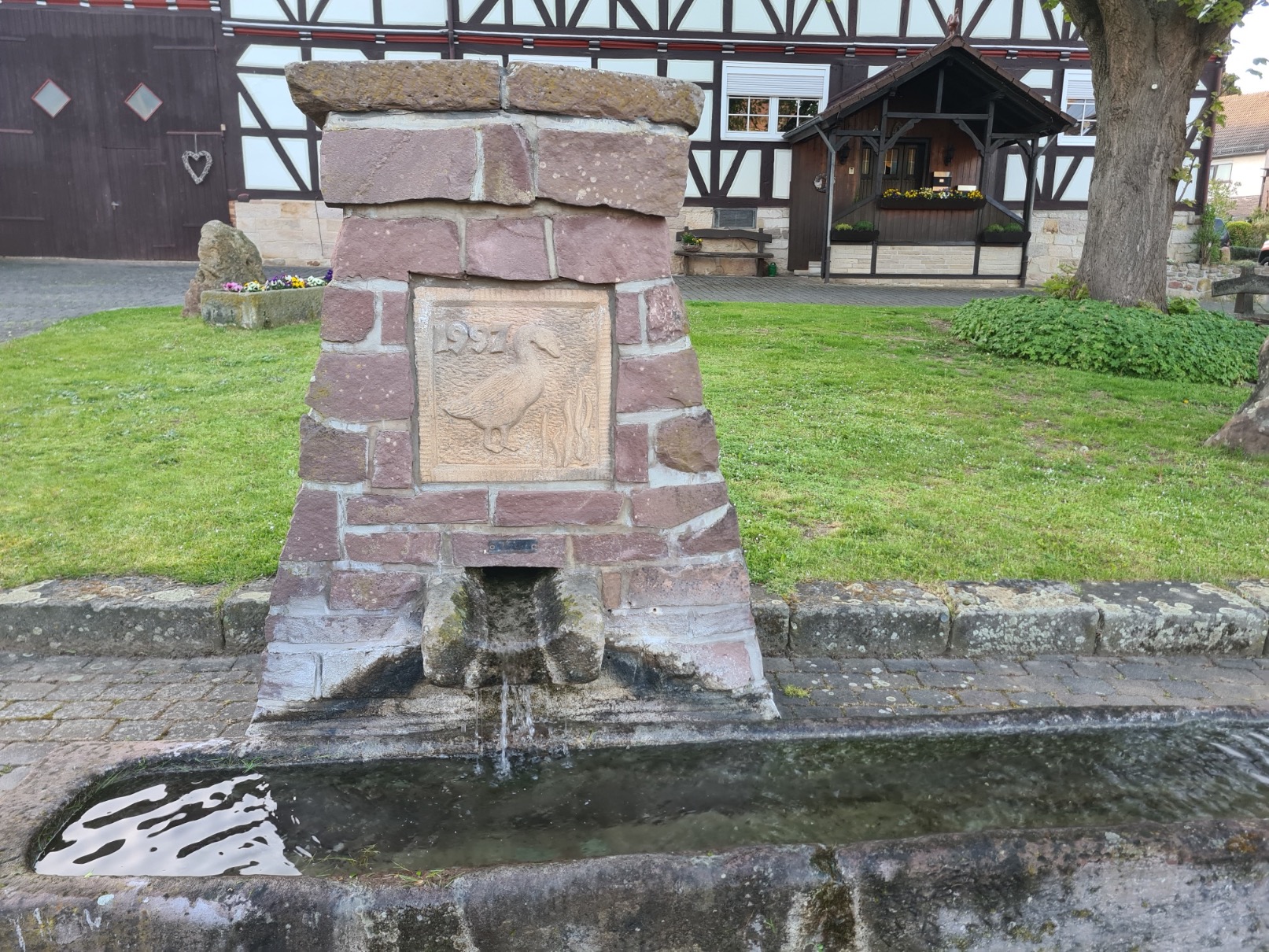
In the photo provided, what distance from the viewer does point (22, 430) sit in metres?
5.76

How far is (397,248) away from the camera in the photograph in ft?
8.52

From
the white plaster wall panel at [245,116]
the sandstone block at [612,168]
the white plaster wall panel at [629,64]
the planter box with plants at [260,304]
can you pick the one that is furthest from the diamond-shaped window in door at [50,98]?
the sandstone block at [612,168]

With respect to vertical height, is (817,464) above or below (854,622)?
above

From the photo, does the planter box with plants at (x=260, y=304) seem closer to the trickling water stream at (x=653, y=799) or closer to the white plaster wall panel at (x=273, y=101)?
the white plaster wall panel at (x=273, y=101)

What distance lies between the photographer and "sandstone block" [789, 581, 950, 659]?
3486 millimetres

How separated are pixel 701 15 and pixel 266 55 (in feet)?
24.4

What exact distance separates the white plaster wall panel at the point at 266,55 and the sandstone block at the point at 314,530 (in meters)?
16.0

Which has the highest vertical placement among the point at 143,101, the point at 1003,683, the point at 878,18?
the point at 878,18

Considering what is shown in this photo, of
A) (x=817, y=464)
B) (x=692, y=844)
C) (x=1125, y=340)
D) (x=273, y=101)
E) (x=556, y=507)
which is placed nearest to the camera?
(x=692, y=844)

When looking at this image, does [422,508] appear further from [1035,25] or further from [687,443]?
[1035,25]

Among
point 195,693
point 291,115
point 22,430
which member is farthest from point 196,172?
point 195,693

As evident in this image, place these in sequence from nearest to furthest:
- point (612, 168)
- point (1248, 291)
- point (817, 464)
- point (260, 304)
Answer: point (612, 168), point (817, 464), point (260, 304), point (1248, 291)

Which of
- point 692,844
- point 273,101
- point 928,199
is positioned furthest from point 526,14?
point 692,844

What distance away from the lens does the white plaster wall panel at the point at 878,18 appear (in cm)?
1653
